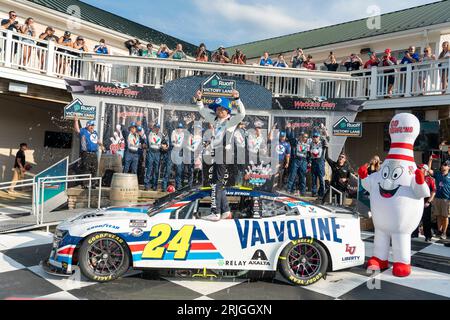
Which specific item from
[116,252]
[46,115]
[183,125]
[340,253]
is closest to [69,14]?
[46,115]

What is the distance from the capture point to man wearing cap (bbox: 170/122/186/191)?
9.97 metres

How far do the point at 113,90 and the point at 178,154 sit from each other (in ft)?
9.92

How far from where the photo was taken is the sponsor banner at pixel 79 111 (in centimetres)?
1064

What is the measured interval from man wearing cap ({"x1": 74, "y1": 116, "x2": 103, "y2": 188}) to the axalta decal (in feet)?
22.8

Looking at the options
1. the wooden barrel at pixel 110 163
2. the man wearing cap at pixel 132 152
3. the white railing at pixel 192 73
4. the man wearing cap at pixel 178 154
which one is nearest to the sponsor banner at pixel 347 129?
the white railing at pixel 192 73

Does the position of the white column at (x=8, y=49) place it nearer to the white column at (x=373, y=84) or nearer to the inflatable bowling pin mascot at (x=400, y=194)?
the inflatable bowling pin mascot at (x=400, y=194)

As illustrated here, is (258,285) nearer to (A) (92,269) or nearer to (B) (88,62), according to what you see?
(A) (92,269)

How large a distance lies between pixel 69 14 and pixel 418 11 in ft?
52.4

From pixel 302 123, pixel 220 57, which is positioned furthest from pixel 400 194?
pixel 220 57

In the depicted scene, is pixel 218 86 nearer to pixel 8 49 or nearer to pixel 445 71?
pixel 8 49

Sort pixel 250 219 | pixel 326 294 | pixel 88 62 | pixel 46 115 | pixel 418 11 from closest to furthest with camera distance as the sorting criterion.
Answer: pixel 326 294 < pixel 250 219 < pixel 88 62 < pixel 46 115 < pixel 418 11

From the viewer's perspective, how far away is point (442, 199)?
799 centimetres

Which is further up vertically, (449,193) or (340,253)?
(449,193)
